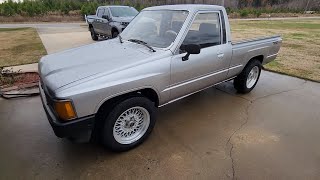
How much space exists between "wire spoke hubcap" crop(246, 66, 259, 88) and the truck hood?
9.31ft

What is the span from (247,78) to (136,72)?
302 centimetres

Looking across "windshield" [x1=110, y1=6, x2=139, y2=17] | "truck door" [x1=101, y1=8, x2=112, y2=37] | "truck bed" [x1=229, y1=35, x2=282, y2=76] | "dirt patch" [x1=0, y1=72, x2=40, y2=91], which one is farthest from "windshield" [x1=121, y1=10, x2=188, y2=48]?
"windshield" [x1=110, y1=6, x2=139, y2=17]

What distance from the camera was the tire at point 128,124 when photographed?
301 centimetres

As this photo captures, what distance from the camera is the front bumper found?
2.68m

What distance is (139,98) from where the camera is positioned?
3.17 m

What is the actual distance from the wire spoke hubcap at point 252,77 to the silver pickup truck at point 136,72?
77cm

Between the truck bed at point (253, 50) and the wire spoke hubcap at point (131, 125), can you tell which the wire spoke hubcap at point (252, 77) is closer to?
the truck bed at point (253, 50)

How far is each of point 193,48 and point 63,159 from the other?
221cm

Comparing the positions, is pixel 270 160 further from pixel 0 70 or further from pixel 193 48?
pixel 0 70

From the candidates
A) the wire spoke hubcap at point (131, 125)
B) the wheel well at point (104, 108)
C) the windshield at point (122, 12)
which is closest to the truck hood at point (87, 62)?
the wheel well at point (104, 108)

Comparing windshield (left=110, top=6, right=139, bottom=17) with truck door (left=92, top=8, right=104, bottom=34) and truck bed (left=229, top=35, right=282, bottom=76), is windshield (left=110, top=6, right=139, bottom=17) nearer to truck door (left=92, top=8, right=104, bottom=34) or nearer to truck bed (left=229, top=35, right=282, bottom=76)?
truck door (left=92, top=8, right=104, bottom=34)

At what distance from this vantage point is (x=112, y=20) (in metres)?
10.7

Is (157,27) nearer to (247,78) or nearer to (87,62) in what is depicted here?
(87,62)

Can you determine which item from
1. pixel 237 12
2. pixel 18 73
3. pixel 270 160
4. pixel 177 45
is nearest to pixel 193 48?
pixel 177 45
